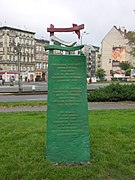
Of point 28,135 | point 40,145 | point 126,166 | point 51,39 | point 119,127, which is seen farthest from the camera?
point 119,127

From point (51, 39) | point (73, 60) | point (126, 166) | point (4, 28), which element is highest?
point (4, 28)

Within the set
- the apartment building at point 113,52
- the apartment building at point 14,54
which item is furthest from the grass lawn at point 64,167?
the apartment building at point 113,52

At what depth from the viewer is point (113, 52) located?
353 feet

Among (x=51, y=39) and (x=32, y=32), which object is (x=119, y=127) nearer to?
(x=51, y=39)

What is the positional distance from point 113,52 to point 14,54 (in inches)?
1386

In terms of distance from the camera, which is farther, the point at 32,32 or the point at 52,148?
the point at 32,32

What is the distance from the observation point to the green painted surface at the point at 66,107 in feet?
18.2

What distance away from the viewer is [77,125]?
5.59 meters

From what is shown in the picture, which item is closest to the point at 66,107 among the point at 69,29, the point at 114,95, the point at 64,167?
the point at 64,167

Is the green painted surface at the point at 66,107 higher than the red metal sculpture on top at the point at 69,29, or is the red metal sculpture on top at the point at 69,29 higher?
the red metal sculpture on top at the point at 69,29

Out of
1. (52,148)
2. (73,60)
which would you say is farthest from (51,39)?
(52,148)

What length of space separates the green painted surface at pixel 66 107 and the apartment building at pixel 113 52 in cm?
10042

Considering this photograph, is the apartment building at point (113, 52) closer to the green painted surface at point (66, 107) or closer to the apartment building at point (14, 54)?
the apartment building at point (14, 54)

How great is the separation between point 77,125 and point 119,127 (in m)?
3.65
